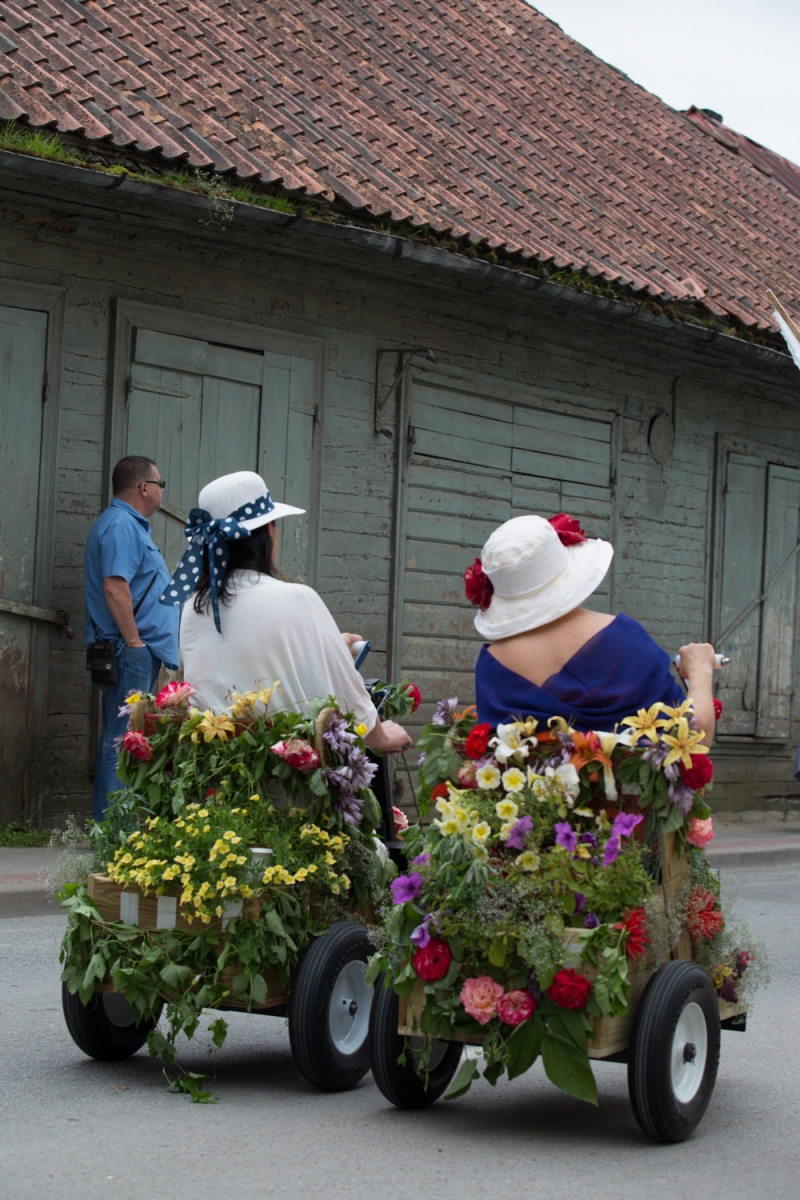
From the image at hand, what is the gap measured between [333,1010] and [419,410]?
286 inches

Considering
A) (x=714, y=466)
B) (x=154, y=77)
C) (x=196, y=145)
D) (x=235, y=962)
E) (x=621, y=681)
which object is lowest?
(x=235, y=962)

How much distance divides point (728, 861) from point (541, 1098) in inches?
266

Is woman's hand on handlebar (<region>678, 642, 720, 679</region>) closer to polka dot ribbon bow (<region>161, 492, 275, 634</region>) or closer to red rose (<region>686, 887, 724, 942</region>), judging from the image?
red rose (<region>686, 887, 724, 942</region>)

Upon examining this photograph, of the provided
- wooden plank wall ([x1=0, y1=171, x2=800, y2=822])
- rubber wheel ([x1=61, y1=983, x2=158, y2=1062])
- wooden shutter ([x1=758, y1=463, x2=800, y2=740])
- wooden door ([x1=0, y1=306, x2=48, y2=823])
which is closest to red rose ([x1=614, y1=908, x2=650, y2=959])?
rubber wheel ([x1=61, y1=983, x2=158, y2=1062])

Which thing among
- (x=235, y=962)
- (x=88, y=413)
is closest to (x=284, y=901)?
(x=235, y=962)

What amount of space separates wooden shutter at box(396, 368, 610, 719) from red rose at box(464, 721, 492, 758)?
7.04 metres

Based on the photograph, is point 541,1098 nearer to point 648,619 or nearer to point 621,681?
point 621,681

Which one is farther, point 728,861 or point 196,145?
point 728,861

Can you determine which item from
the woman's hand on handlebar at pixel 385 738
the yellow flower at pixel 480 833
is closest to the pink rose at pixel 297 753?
the woman's hand on handlebar at pixel 385 738

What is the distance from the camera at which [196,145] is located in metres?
9.13

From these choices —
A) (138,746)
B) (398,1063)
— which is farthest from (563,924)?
(138,746)

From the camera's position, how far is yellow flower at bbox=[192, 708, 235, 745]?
4609 millimetres

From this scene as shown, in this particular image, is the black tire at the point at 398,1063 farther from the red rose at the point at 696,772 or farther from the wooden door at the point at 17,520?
the wooden door at the point at 17,520

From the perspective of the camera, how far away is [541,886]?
3.93 m
